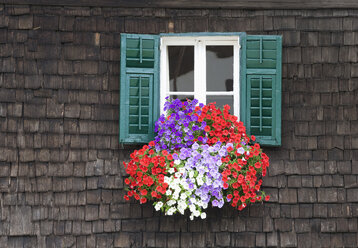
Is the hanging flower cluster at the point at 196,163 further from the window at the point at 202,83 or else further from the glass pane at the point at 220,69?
the glass pane at the point at 220,69

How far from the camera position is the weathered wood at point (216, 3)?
4652 mm

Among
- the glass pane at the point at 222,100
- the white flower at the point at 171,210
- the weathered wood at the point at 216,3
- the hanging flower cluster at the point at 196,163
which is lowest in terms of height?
the white flower at the point at 171,210

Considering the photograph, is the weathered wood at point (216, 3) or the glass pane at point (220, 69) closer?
the weathered wood at point (216, 3)

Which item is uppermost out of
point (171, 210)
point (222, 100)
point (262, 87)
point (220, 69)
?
point (220, 69)

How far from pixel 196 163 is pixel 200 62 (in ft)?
3.63

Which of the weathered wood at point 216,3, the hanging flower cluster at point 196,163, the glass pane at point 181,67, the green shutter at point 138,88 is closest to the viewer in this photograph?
the hanging flower cluster at point 196,163

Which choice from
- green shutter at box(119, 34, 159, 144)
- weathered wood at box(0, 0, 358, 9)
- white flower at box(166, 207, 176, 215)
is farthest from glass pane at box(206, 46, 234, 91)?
white flower at box(166, 207, 176, 215)

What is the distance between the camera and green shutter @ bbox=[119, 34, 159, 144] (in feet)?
14.6

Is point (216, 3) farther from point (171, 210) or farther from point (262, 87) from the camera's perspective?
point (171, 210)

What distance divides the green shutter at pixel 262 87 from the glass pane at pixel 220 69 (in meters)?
0.28

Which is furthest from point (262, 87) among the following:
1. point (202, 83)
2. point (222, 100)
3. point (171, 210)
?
point (171, 210)

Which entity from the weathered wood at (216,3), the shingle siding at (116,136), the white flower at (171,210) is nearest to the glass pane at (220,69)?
the shingle siding at (116,136)

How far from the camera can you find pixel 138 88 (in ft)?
14.7

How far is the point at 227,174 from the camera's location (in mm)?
4105
